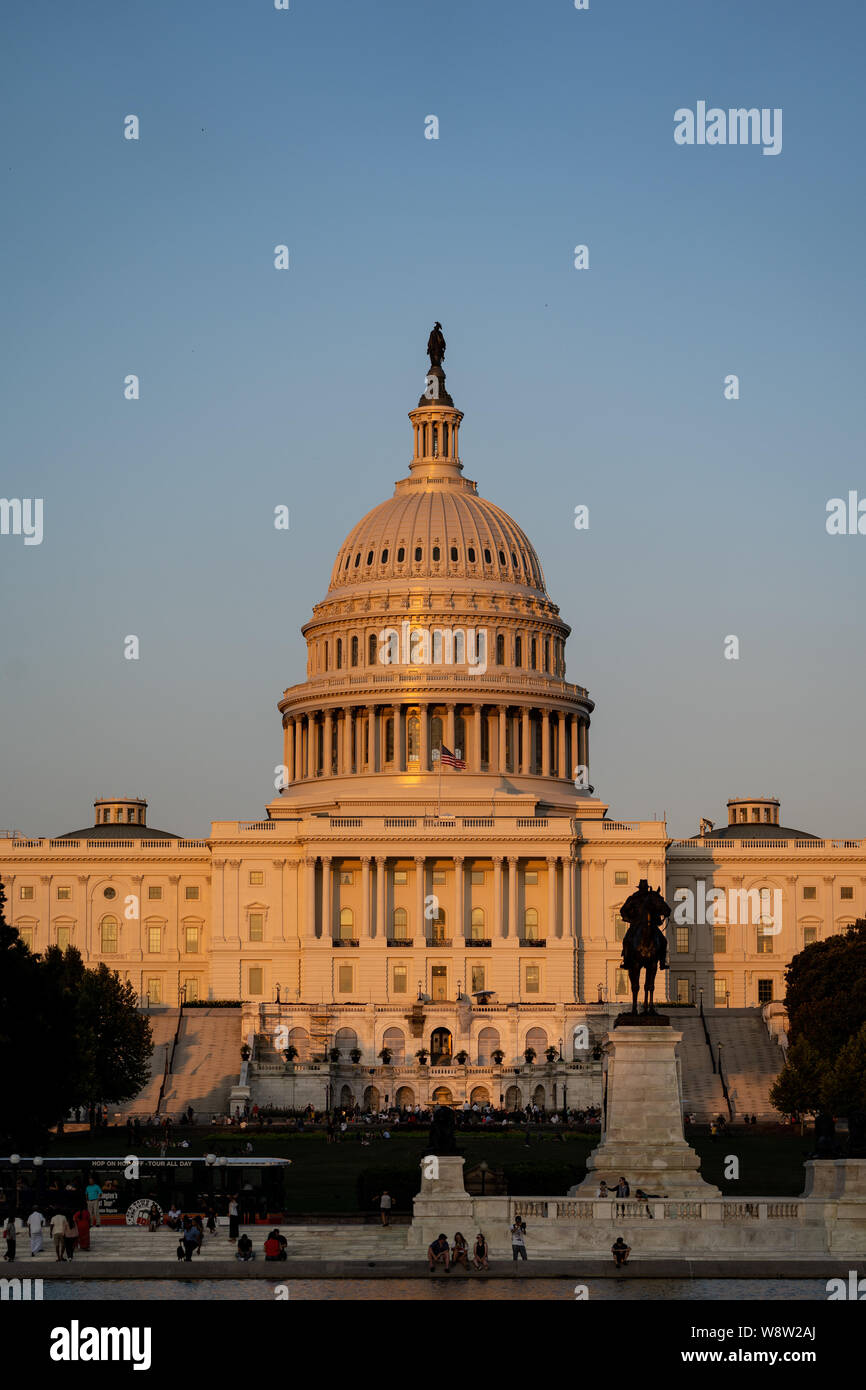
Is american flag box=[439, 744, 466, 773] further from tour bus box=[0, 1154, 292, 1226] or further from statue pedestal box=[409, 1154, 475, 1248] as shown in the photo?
statue pedestal box=[409, 1154, 475, 1248]

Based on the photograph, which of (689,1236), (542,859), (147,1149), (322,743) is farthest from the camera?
(322,743)

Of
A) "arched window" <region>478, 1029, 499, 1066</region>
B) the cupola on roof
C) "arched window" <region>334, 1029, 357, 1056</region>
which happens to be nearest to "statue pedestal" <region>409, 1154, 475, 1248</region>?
"arched window" <region>334, 1029, 357, 1056</region>

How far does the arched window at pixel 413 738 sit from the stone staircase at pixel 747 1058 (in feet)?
117

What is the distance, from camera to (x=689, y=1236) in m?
64.1

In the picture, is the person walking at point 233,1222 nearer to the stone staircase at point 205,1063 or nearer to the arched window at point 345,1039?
the stone staircase at point 205,1063

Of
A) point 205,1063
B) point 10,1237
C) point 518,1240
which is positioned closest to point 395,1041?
point 205,1063

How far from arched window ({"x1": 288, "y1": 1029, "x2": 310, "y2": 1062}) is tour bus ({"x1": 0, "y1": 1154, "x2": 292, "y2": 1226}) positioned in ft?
221

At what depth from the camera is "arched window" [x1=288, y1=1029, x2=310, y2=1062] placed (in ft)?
470

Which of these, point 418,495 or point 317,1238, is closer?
point 317,1238

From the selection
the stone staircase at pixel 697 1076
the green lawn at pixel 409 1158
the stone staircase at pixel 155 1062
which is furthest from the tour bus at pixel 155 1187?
the stone staircase at pixel 697 1076

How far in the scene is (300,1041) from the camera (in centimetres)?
14450

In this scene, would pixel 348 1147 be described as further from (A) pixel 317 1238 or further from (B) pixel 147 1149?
(A) pixel 317 1238
